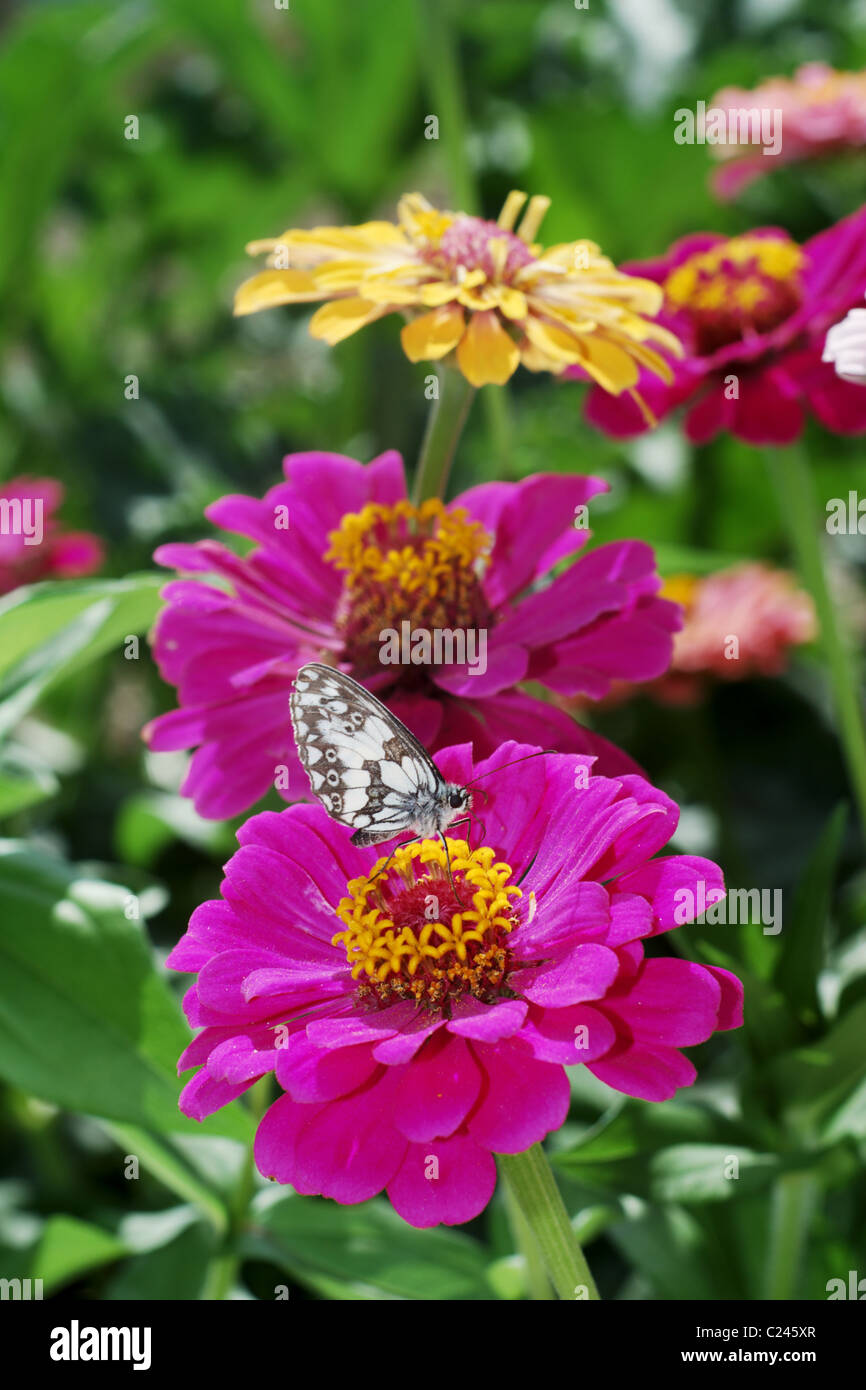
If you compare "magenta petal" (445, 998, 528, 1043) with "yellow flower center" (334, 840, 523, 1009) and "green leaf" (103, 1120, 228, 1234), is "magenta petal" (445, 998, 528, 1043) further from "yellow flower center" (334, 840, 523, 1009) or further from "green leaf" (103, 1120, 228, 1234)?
"green leaf" (103, 1120, 228, 1234)

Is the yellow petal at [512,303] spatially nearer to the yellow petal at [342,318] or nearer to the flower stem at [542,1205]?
the yellow petal at [342,318]

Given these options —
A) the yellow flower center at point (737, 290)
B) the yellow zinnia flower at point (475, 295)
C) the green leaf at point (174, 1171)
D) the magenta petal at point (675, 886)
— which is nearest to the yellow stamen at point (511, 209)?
the yellow zinnia flower at point (475, 295)

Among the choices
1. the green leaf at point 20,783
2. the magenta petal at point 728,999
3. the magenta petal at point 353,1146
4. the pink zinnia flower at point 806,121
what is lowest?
the magenta petal at point 353,1146

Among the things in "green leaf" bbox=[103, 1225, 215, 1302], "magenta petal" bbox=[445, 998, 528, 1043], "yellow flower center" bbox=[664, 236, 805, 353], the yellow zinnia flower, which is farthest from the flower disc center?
"green leaf" bbox=[103, 1225, 215, 1302]

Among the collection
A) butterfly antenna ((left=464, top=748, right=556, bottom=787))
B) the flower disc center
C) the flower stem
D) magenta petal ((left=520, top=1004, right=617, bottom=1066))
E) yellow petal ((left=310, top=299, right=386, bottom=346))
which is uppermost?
the flower disc center

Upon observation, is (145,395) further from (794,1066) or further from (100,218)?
(794,1066)
